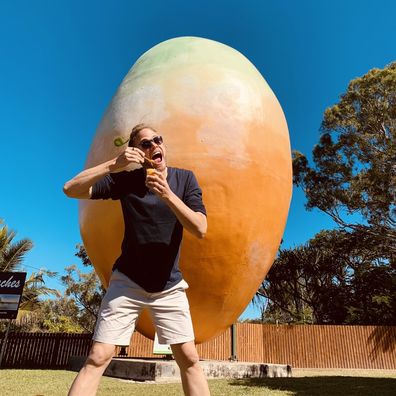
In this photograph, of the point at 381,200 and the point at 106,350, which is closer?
the point at 106,350

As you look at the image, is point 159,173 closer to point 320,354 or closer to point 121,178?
point 121,178

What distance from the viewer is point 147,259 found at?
2.00 meters

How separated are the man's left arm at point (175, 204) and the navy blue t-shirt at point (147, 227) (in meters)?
0.15

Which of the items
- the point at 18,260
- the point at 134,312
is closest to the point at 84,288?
the point at 18,260

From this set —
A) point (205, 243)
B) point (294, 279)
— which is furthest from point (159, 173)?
point (294, 279)

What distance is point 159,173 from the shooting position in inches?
74.0

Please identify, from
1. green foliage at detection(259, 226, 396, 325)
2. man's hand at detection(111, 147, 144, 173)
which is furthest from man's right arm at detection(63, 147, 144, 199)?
green foliage at detection(259, 226, 396, 325)

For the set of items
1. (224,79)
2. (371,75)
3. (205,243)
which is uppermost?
(371,75)

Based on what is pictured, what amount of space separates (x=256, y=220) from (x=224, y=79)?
6.90 ft

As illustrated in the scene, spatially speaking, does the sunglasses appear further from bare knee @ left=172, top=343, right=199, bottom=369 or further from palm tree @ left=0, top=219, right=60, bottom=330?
palm tree @ left=0, top=219, right=60, bottom=330

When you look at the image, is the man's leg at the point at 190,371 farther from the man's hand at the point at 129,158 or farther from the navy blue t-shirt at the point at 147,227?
the man's hand at the point at 129,158

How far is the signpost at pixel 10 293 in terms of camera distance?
33.3 feet

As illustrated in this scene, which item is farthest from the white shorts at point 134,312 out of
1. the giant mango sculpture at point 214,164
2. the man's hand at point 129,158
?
the giant mango sculpture at point 214,164

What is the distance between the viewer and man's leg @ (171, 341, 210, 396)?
192 centimetres
